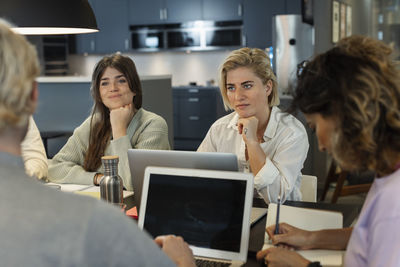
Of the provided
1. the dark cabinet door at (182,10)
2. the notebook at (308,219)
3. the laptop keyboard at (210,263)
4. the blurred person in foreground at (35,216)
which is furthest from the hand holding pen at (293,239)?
the dark cabinet door at (182,10)

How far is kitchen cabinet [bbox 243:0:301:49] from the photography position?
7.25 m

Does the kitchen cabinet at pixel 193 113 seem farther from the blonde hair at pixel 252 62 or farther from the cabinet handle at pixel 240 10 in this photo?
the blonde hair at pixel 252 62

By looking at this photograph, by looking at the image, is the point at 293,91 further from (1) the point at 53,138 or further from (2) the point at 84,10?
(1) the point at 53,138

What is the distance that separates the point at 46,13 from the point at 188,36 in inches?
226

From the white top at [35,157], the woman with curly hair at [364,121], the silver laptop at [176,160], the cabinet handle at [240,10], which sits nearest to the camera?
the woman with curly hair at [364,121]

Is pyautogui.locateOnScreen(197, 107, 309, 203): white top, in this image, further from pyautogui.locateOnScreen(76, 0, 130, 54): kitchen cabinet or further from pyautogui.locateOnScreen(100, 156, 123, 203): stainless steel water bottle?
pyautogui.locateOnScreen(76, 0, 130, 54): kitchen cabinet

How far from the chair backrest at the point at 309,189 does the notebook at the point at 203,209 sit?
0.85 metres

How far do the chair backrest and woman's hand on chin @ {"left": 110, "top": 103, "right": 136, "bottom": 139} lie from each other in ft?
3.00

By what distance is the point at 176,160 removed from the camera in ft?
5.54

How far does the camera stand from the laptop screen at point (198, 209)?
1.37 metres

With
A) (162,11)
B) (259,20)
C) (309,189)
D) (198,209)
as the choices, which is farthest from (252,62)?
(162,11)

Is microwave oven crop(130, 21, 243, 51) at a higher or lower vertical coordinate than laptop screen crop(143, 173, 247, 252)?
higher

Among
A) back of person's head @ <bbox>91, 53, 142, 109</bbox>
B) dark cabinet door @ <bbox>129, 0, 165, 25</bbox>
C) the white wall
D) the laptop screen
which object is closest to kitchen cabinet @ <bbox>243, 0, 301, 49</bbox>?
the white wall

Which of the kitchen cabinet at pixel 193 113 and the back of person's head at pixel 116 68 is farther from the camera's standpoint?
the kitchen cabinet at pixel 193 113
